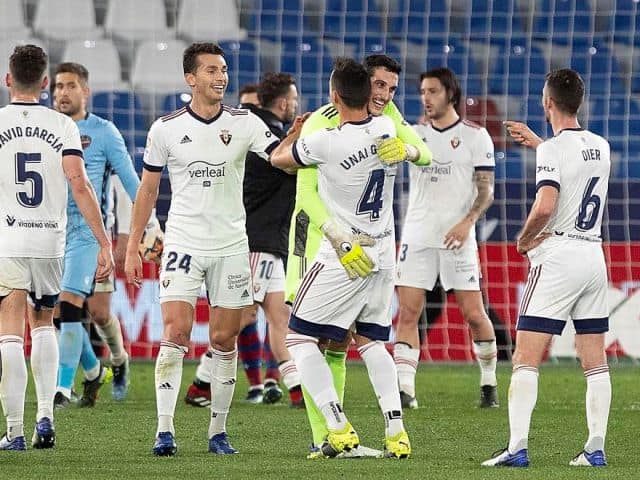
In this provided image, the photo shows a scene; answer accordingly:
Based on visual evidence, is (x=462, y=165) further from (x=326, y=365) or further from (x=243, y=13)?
(x=243, y=13)

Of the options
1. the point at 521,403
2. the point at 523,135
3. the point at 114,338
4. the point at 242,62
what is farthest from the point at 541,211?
the point at 242,62

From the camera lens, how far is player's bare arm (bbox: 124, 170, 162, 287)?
677 centimetres

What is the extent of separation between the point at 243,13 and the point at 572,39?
4032 mm

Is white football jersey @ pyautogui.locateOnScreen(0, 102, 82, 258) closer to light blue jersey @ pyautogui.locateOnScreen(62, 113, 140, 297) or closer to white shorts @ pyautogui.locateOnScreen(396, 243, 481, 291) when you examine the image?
light blue jersey @ pyautogui.locateOnScreen(62, 113, 140, 297)

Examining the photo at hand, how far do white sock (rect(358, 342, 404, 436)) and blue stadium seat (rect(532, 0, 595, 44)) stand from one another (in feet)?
34.6

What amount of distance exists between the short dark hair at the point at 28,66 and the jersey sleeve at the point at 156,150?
2.08 ft

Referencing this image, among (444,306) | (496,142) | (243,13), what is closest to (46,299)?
(444,306)

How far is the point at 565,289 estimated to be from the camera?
639cm

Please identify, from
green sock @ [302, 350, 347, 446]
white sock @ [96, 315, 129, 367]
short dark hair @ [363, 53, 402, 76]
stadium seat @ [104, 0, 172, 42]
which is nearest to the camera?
green sock @ [302, 350, 347, 446]

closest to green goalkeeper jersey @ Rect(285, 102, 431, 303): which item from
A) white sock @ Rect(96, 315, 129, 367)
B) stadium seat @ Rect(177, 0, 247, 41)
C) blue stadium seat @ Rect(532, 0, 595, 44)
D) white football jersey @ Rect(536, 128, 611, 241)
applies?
white football jersey @ Rect(536, 128, 611, 241)

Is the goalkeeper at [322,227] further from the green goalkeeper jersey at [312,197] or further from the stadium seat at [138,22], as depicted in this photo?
the stadium seat at [138,22]

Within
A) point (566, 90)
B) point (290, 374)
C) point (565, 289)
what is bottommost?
point (290, 374)

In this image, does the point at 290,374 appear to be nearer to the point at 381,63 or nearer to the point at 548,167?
the point at 381,63

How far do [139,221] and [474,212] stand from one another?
11.1 ft
